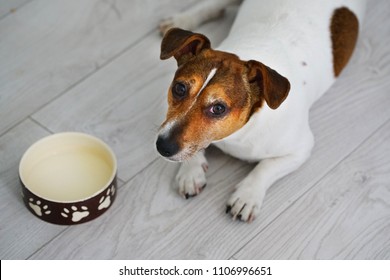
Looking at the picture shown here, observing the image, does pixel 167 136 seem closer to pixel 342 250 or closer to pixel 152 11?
pixel 342 250

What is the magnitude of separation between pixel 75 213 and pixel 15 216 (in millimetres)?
222

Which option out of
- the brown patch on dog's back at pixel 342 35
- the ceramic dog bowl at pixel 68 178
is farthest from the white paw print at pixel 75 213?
the brown patch on dog's back at pixel 342 35

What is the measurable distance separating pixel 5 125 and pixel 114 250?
683 mm

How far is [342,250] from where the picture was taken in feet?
7.23

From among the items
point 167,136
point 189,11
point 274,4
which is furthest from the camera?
point 189,11

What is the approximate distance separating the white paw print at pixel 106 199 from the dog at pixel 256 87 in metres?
0.24

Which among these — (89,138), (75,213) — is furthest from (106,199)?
(89,138)

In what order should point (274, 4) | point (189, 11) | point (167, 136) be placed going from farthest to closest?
point (189, 11), point (274, 4), point (167, 136)

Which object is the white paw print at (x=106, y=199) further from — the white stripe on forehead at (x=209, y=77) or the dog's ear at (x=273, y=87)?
the dog's ear at (x=273, y=87)

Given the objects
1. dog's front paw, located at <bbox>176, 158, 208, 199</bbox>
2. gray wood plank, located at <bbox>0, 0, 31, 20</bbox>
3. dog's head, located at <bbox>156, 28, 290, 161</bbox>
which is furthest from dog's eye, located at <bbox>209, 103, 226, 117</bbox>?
gray wood plank, located at <bbox>0, 0, 31, 20</bbox>

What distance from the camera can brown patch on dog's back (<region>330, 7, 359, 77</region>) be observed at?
2.51 metres

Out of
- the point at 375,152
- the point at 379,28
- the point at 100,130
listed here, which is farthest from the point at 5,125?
the point at 379,28

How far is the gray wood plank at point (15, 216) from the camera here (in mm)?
2123

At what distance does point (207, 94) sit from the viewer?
77.0 inches
